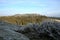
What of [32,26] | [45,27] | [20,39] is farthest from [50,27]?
[20,39]

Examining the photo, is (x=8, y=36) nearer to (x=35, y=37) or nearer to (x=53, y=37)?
(x=35, y=37)

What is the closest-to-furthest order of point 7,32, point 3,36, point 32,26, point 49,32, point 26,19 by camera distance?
point 3,36 → point 7,32 → point 49,32 → point 32,26 → point 26,19

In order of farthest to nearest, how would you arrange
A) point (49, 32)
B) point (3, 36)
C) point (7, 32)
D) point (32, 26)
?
point (32, 26) → point (49, 32) → point (7, 32) → point (3, 36)

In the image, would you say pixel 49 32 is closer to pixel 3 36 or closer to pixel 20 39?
pixel 20 39

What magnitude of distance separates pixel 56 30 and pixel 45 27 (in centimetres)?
43

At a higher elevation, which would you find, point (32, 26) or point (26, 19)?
point (32, 26)

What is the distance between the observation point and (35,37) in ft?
19.0

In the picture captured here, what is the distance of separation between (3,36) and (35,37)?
1.20m

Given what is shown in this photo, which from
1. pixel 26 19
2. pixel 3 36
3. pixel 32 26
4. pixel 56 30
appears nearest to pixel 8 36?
pixel 3 36

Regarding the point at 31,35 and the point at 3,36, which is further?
the point at 31,35

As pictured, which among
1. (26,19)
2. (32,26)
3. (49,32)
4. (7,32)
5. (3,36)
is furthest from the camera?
(26,19)

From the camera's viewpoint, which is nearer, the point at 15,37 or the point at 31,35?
the point at 15,37

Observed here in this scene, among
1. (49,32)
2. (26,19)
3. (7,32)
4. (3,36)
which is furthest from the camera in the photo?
(26,19)

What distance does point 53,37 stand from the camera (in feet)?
19.1
